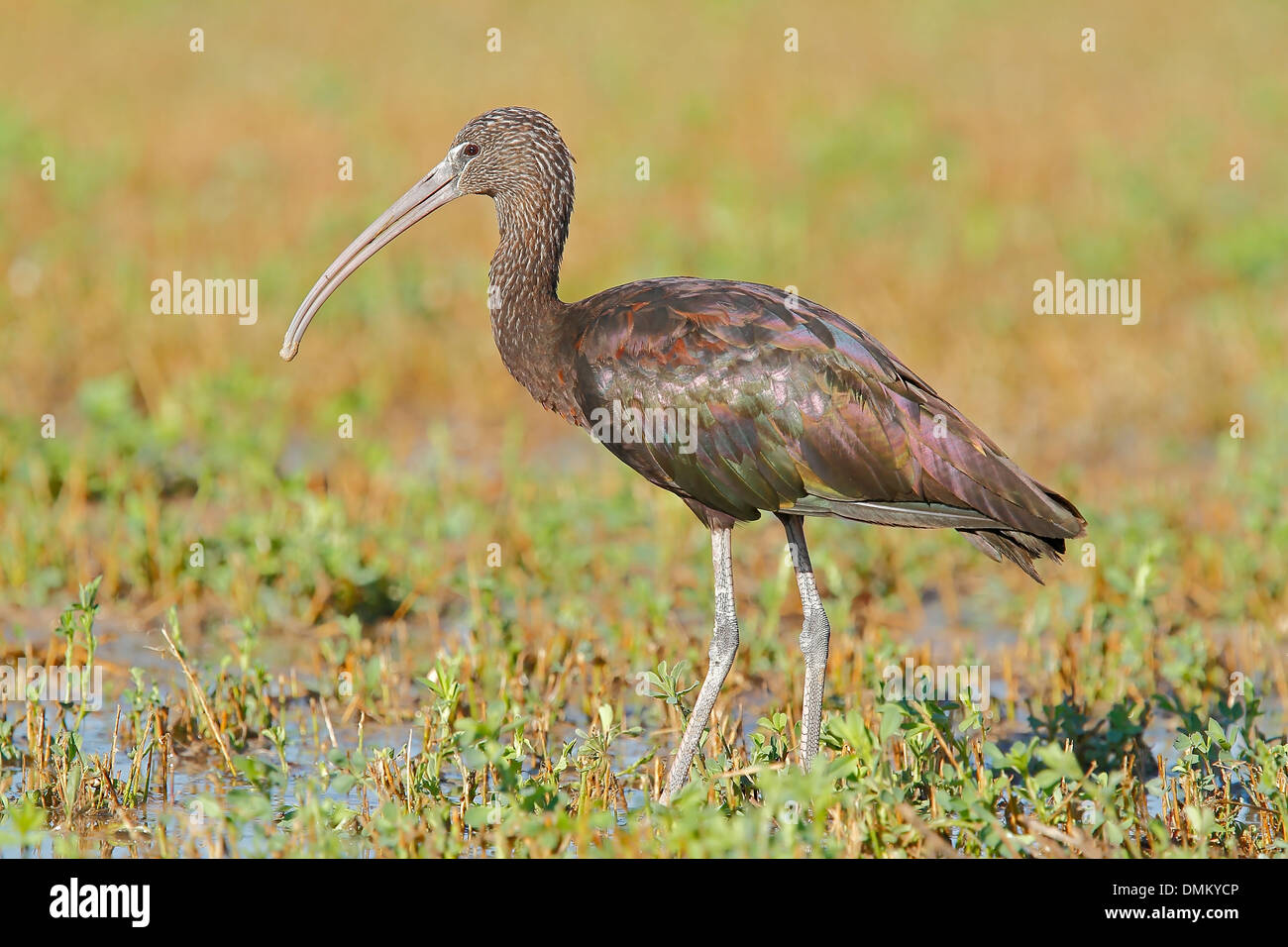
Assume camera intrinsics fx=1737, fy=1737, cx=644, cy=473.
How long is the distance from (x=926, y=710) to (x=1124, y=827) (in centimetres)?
63

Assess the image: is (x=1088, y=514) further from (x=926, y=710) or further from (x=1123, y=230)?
(x=1123, y=230)

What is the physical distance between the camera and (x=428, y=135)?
15375 millimetres

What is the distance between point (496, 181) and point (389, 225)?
0.40 meters

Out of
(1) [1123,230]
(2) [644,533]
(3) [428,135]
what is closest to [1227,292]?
(1) [1123,230]

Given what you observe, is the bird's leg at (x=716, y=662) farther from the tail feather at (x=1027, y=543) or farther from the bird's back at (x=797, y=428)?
the tail feather at (x=1027, y=543)

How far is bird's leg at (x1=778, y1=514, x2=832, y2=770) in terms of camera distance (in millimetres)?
5262

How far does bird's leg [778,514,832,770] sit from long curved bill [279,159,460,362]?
5.20ft

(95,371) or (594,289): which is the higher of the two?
(594,289)

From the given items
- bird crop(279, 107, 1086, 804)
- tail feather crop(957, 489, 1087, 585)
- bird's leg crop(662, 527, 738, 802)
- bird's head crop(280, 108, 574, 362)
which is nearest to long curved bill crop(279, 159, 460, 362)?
bird's head crop(280, 108, 574, 362)

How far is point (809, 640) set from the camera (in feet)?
18.0

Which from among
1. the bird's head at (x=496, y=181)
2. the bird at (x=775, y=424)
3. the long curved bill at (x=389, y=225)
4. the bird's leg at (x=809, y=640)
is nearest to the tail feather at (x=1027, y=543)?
the bird at (x=775, y=424)

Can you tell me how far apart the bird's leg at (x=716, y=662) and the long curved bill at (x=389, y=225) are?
1.48 metres

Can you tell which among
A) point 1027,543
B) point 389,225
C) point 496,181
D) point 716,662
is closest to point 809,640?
point 716,662

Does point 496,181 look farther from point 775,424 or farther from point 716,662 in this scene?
point 716,662
